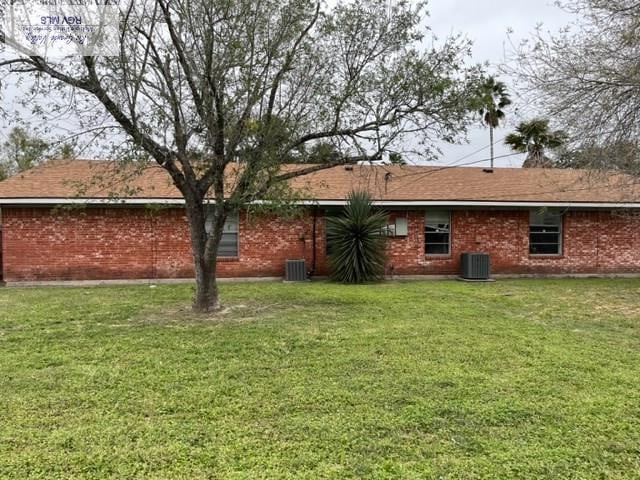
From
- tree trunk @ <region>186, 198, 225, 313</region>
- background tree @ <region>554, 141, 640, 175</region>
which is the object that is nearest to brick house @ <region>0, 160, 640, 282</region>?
background tree @ <region>554, 141, 640, 175</region>

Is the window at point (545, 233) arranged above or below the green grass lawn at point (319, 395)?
above

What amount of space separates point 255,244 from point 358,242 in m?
3.07

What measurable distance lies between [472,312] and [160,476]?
7.04 m

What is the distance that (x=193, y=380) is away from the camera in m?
4.86

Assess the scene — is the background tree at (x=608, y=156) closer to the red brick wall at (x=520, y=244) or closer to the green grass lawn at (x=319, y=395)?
the green grass lawn at (x=319, y=395)

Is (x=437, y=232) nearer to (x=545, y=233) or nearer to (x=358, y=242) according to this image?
(x=358, y=242)

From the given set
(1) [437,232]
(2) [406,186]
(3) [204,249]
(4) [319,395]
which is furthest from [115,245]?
(4) [319,395]

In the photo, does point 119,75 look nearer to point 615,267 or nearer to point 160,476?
point 160,476

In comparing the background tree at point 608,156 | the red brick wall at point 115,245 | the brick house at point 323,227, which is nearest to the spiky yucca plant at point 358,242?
the brick house at point 323,227

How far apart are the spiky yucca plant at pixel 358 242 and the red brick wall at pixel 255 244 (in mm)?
1016

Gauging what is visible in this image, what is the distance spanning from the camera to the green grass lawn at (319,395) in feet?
10.5

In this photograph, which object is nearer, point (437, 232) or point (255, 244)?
point (255, 244)

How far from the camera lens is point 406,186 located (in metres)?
15.9

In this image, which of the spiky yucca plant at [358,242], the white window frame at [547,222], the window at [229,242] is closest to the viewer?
the spiky yucca plant at [358,242]
